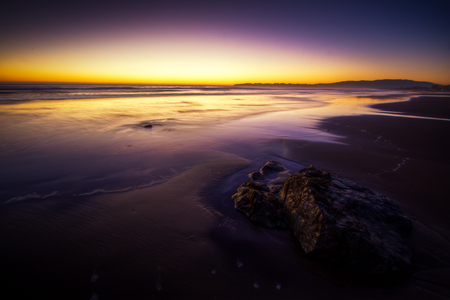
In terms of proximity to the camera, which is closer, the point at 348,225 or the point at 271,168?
the point at 348,225

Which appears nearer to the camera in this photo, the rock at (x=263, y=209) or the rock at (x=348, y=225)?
the rock at (x=348, y=225)

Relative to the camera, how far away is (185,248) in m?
2.80

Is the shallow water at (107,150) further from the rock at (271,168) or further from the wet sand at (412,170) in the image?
the wet sand at (412,170)

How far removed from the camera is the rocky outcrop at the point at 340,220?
2.44 metres

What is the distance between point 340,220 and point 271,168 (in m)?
2.68

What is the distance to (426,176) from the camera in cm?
493

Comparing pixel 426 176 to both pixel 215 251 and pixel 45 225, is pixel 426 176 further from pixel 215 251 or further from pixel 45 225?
pixel 45 225

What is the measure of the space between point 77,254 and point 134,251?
734mm

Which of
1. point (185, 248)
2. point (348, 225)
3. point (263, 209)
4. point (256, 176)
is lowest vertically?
point (185, 248)

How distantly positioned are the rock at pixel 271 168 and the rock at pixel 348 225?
5.37ft

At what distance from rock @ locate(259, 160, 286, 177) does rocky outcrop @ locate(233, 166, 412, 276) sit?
4.59 feet

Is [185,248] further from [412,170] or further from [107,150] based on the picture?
[412,170]

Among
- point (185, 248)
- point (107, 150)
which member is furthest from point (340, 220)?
point (107, 150)

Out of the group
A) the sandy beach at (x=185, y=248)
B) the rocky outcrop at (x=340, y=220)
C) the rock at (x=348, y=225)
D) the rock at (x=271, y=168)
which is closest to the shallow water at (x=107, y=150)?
the sandy beach at (x=185, y=248)
